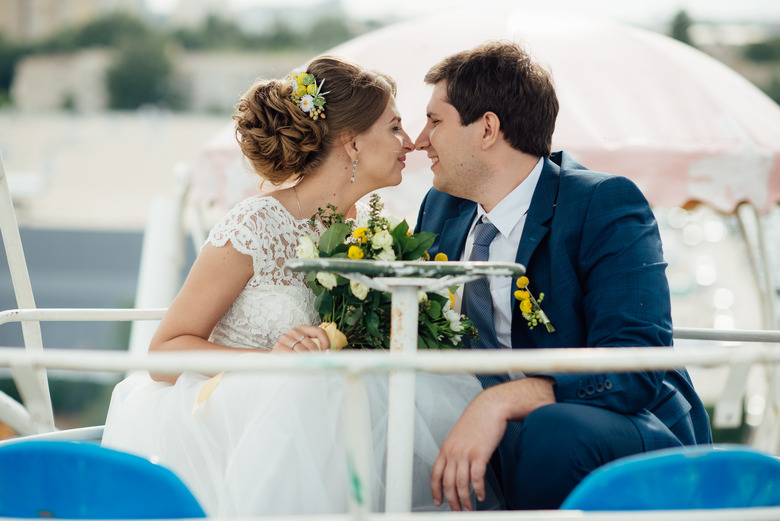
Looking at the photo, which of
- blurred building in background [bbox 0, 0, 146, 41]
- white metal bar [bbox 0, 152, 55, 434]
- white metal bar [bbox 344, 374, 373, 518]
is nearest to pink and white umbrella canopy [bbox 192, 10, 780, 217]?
white metal bar [bbox 0, 152, 55, 434]

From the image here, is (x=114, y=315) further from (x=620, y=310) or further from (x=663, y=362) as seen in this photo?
(x=663, y=362)

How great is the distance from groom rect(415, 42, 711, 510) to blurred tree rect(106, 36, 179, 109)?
194 feet

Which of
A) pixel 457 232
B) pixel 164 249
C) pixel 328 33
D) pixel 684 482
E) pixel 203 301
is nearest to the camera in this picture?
pixel 684 482

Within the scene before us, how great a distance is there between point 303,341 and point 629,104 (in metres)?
3.76

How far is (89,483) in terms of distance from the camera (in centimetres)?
158

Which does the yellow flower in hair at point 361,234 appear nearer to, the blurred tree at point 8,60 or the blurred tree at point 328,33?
the blurred tree at point 328,33

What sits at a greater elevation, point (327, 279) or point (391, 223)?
point (391, 223)

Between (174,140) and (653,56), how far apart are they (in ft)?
170

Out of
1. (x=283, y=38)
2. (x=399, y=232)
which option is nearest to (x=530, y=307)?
(x=399, y=232)

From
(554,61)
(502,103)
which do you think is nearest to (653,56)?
(554,61)

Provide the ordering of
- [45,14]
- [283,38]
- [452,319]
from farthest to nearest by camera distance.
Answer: [45,14]
[283,38]
[452,319]

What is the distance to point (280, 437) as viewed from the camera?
194 cm

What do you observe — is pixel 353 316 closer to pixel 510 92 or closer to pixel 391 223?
pixel 391 223

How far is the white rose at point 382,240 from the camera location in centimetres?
221
